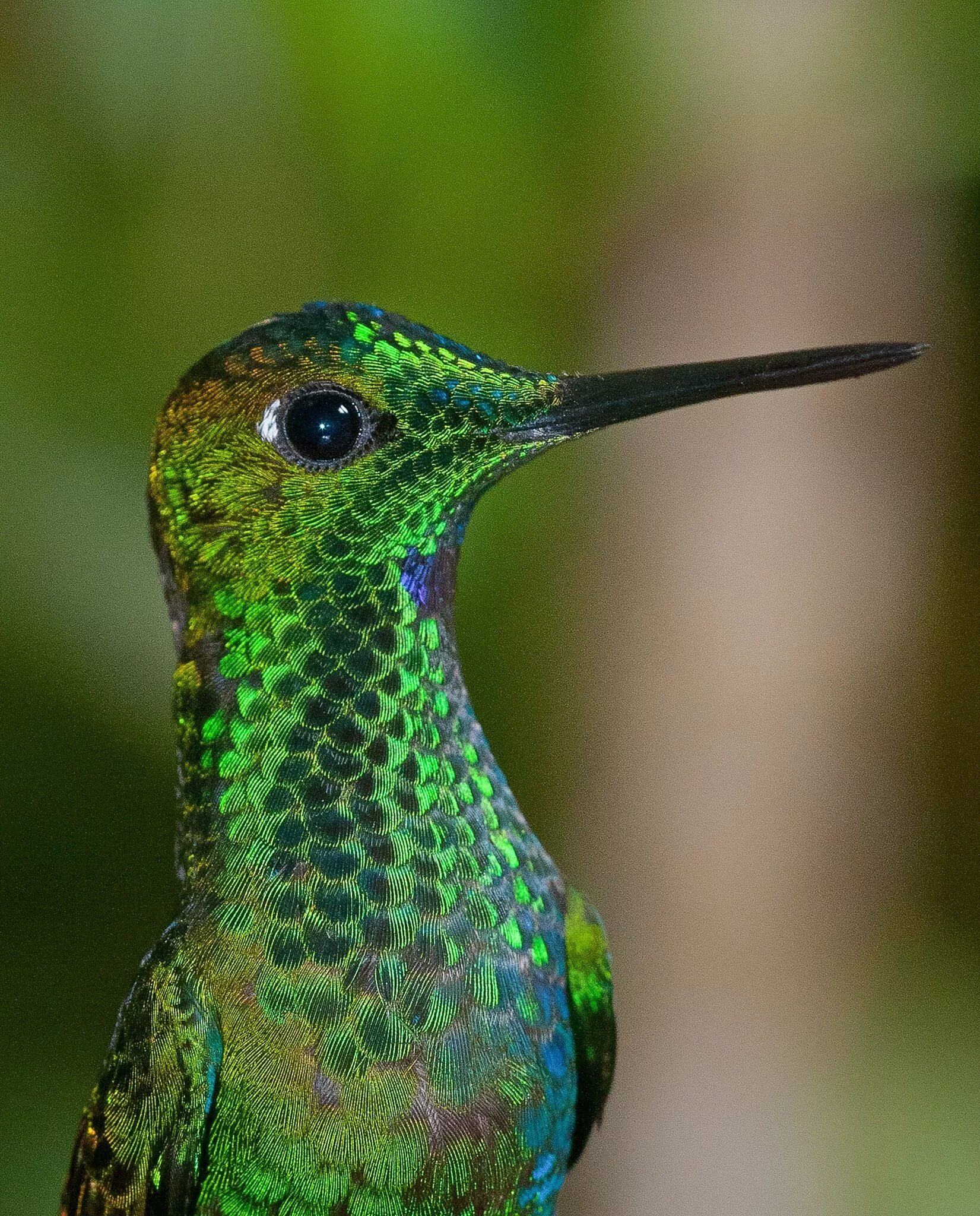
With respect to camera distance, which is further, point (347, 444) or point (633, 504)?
point (633, 504)

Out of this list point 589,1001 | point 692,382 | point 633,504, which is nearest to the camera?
point 692,382

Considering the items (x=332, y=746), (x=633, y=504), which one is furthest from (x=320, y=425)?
(x=633, y=504)

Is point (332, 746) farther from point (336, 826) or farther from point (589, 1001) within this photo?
point (589, 1001)

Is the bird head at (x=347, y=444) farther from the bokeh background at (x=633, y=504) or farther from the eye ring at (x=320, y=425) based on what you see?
the bokeh background at (x=633, y=504)

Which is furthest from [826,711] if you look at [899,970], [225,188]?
[225,188]

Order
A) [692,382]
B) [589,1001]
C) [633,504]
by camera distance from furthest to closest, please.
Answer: [633,504] → [589,1001] → [692,382]

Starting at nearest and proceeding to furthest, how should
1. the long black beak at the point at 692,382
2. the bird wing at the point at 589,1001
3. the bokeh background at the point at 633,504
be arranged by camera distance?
the long black beak at the point at 692,382 < the bird wing at the point at 589,1001 < the bokeh background at the point at 633,504

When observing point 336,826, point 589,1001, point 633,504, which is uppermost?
point 633,504

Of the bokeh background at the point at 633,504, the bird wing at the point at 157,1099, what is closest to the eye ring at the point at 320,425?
the bird wing at the point at 157,1099
